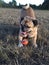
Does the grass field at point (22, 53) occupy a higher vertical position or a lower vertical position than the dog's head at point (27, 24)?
lower

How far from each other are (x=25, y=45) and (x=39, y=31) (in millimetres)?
1222

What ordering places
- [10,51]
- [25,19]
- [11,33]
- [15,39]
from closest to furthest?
[10,51]
[25,19]
[15,39]
[11,33]

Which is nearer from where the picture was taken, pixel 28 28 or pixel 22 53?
pixel 22 53

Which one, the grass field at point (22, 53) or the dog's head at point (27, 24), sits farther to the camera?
the dog's head at point (27, 24)

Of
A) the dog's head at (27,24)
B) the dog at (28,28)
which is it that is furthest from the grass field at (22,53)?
the dog's head at (27,24)

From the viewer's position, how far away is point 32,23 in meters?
5.48

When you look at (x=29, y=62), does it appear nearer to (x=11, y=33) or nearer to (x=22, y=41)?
(x=22, y=41)

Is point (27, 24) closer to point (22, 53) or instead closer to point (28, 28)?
point (28, 28)

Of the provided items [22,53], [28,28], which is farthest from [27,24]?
[22,53]

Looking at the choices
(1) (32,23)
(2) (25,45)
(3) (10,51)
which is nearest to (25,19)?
(1) (32,23)

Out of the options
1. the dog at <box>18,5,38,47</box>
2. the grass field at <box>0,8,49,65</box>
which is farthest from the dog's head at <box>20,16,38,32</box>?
the grass field at <box>0,8,49,65</box>

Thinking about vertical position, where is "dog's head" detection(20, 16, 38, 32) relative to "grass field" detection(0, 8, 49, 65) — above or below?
above

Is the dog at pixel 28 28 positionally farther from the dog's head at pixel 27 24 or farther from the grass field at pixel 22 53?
the grass field at pixel 22 53

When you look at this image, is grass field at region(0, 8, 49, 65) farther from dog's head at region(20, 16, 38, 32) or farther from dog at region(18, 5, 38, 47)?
dog's head at region(20, 16, 38, 32)
